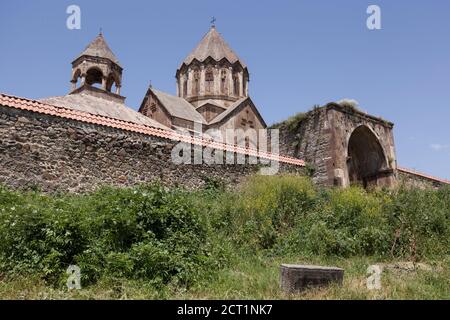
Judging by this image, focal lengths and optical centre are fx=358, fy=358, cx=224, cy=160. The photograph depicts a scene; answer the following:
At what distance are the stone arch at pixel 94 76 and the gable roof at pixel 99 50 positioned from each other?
2.93 feet

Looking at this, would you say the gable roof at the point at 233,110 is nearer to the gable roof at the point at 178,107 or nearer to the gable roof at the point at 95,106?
the gable roof at the point at 178,107

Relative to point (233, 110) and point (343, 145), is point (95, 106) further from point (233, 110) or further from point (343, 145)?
point (343, 145)

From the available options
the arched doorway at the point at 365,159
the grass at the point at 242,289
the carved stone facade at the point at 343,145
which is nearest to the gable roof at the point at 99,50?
the carved stone facade at the point at 343,145

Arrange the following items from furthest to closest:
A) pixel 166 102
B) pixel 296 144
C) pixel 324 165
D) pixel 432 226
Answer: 1. pixel 166 102
2. pixel 296 144
3. pixel 324 165
4. pixel 432 226

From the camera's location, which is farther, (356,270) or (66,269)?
(356,270)

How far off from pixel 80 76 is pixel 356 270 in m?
19.8

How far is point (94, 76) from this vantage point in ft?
71.6

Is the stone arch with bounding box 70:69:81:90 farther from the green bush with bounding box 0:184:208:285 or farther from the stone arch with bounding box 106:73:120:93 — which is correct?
the green bush with bounding box 0:184:208:285

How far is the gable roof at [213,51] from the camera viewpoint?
88.6 ft

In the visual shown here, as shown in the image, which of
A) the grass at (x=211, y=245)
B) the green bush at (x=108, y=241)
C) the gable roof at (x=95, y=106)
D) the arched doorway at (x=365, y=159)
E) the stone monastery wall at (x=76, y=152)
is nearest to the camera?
the grass at (x=211, y=245)

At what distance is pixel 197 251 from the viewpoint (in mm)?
4746

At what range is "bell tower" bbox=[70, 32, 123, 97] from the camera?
805 inches
